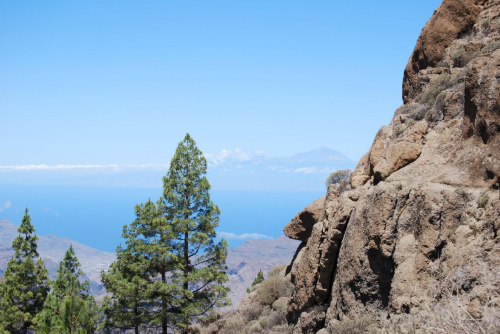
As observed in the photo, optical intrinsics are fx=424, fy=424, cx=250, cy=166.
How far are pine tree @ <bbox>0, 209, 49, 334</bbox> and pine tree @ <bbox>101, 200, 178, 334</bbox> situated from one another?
17.9ft

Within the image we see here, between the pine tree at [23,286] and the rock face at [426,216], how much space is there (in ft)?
57.3

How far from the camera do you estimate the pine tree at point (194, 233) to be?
69.8 feet

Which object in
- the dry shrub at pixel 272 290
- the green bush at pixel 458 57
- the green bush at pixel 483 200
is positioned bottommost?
the dry shrub at pixel 272 290

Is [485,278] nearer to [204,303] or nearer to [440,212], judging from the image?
[440,212]

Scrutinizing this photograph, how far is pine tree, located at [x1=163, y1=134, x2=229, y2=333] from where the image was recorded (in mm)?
21281

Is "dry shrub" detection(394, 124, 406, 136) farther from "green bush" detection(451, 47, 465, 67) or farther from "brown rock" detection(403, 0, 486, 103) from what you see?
"brown rock" detection(403, 0, 486, 103)

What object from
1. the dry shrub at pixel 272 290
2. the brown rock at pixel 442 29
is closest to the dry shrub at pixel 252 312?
the dry shrub at pixel 272 290

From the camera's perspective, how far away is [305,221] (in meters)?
20.1

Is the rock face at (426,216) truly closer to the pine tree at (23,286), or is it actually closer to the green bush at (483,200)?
the green bush at (483,200)

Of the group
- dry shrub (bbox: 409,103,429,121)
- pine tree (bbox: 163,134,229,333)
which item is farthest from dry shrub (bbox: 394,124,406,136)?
pine tree (bbox: 163,134,229,333)

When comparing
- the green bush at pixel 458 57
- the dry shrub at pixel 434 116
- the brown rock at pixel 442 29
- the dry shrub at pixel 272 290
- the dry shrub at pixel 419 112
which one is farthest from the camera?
the dry shrub at pixel 272 290

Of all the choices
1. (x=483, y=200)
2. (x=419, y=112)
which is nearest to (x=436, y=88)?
(x=419, y=112)

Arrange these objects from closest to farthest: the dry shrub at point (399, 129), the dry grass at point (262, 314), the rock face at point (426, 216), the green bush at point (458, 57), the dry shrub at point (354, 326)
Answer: the rock face at point (426, 216) < the dry shrub at point (354, 326) < the dry shrub at point (399, 129) < the green bush at point (458, 57) < the dry grass at point (262, 314)

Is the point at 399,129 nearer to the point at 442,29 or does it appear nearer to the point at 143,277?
the point at 442,29
